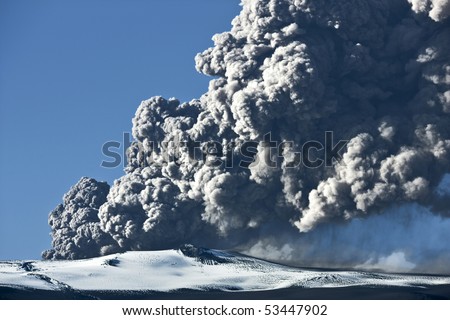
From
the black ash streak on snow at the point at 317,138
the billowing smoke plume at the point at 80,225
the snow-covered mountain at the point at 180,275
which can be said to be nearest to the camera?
the snow-covered mountain at the point at 180,275

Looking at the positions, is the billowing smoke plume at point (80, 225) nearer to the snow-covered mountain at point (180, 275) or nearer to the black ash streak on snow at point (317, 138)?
the black ash streak on snow at point (317, 138)

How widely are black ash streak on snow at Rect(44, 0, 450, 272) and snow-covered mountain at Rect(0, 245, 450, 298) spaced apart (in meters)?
2.25

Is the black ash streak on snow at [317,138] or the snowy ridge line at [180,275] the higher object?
the black ash streak on snow at [317,138]

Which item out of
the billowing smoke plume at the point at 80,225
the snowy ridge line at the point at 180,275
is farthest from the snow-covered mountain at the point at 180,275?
the billowing smoke plume at the point at 80,225

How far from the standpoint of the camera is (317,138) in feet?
291

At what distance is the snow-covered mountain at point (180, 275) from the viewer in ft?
268

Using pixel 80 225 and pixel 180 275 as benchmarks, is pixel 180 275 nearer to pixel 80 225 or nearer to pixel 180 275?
pixel 180 275

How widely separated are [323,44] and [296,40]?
6.75 feet

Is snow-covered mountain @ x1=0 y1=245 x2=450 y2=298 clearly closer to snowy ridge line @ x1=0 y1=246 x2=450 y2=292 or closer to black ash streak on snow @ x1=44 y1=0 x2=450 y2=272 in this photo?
snowy ridge line @ x1=0 y1=246 x2=450 y2=292

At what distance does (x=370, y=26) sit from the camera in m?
88.5

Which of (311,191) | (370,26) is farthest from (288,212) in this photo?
(370,26)

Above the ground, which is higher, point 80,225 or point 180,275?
point 80,225

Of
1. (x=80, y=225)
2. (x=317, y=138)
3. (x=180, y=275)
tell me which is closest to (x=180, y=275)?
(x=180, y=275)

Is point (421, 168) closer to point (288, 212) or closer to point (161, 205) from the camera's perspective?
point (288, 212)
